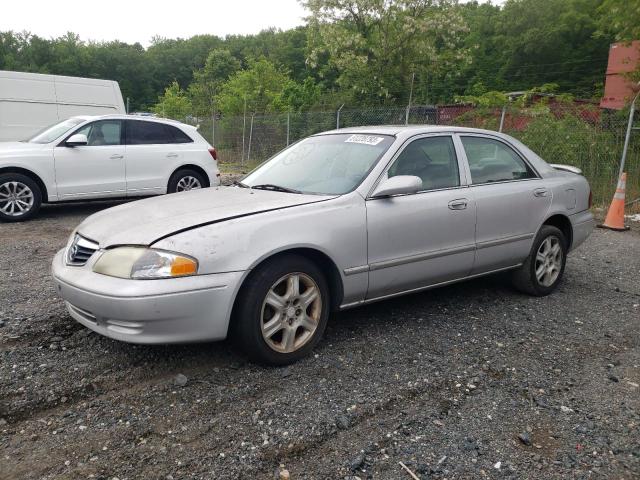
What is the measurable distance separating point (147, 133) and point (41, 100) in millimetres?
4397

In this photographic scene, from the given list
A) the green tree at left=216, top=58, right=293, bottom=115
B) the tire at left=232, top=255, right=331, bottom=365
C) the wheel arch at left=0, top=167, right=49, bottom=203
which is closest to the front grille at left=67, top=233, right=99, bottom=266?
the tire at left=232, top=255, right=331, bottom=365

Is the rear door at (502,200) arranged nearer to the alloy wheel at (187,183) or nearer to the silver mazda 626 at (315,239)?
the silver mazda 626 at (315,239)

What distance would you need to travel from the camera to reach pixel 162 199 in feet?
13.2

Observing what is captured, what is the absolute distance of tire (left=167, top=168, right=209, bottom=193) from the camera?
31.0 feet

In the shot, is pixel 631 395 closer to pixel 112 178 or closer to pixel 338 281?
pixel 338 281

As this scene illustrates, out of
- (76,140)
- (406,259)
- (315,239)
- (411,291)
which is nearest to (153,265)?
(315,239)

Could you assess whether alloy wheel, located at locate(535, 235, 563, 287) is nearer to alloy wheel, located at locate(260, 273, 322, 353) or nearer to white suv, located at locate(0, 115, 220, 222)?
alloy wheel, located at locate(260, 273, 322, 353)

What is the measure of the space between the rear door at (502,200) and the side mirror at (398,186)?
32.7 inches

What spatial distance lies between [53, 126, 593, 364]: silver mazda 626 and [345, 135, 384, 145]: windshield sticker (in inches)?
0.7

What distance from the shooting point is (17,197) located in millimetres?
8070

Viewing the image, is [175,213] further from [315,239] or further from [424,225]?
[424,225]

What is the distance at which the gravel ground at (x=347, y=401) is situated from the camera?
243cm

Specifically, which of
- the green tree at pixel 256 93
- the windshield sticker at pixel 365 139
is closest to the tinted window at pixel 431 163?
the windshield sticker at pixel 365 139

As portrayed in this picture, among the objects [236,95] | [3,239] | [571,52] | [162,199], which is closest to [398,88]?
[236,95]
